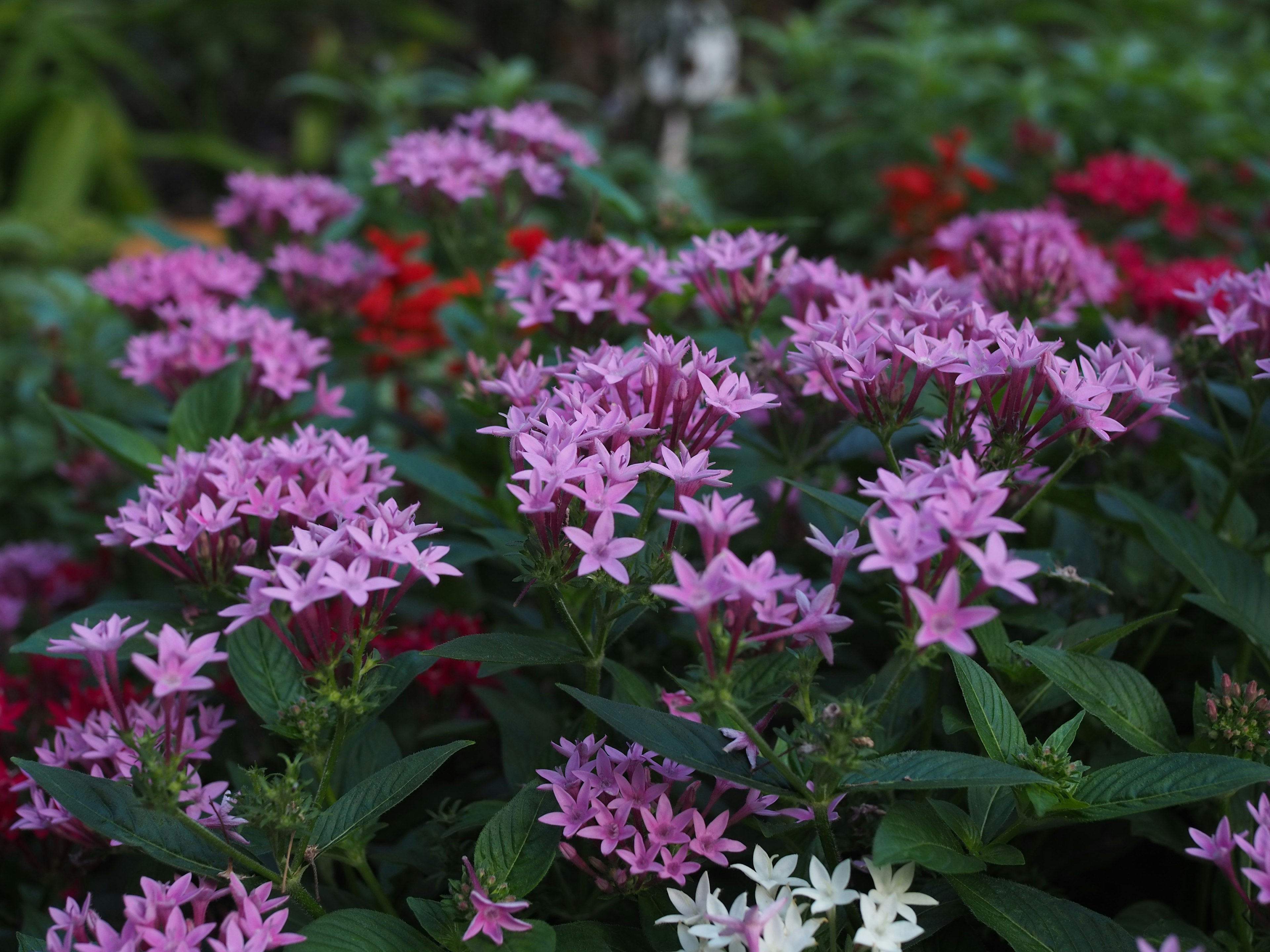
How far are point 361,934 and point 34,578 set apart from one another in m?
1.65

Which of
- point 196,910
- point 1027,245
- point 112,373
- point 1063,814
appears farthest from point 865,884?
point 112,373

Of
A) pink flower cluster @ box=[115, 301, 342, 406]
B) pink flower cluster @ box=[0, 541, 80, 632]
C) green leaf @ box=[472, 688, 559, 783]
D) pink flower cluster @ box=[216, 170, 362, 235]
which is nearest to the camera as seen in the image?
green leaf @ box=[472, 688, 559, 783]

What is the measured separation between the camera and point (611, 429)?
3.51 feet

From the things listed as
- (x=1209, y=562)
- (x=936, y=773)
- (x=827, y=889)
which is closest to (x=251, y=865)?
(x=827, y=889)

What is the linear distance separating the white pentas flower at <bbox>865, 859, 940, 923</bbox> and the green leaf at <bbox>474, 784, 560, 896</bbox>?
0.32m

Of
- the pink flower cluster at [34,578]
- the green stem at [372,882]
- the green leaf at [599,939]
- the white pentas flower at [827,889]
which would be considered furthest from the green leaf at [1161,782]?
the pink flower cluster at [34,578]

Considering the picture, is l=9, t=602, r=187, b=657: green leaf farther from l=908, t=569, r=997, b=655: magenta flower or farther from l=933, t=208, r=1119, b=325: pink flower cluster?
l=933, t=208, r=1119, b=325: pink flower cluster

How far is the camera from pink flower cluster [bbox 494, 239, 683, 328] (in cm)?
158

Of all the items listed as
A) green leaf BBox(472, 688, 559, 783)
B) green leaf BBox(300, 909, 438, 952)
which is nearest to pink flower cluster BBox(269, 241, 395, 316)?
green leaf BBox(472, 688, 559, 783)

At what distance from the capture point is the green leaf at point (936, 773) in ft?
3.03

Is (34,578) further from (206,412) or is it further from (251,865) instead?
(251,865)

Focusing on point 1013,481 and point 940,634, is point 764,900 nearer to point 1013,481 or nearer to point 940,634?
point 940,634

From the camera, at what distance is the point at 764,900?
0.95 m

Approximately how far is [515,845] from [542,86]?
3589 mm
